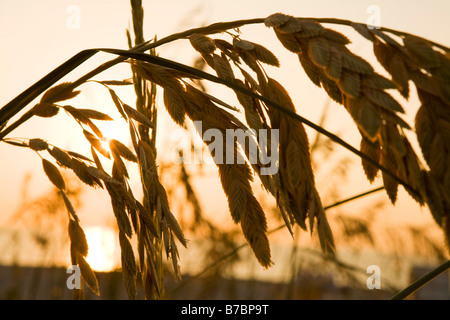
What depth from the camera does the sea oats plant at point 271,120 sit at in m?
0.67

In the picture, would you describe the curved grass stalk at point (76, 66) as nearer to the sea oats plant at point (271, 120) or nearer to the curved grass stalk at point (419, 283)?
the sea oats plant at point (271, 120)

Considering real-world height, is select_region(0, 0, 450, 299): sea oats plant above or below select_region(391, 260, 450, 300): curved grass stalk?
above

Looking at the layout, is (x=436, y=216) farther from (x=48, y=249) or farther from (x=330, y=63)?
(x=48, y=249)

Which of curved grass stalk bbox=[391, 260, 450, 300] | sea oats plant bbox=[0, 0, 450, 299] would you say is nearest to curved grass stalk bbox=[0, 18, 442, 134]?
sea oats plant bbox=[0, 0, 450, 299]

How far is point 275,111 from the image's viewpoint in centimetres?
84

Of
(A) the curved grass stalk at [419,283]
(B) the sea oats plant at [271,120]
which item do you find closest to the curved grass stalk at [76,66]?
(B) the sea oats plant at [271,120]

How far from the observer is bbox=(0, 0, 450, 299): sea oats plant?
0.67 meters

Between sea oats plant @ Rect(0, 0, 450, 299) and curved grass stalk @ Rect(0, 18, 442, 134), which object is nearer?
sea oats plant @ Rect(0, 0, 450, 299)

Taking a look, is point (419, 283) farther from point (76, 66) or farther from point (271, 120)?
point (76, 66)

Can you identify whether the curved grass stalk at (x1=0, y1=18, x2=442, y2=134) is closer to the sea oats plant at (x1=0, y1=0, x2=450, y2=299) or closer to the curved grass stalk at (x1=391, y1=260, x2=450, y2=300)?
the sea oats plant at (x1=0, y1=0, x2=450, y2=299)
